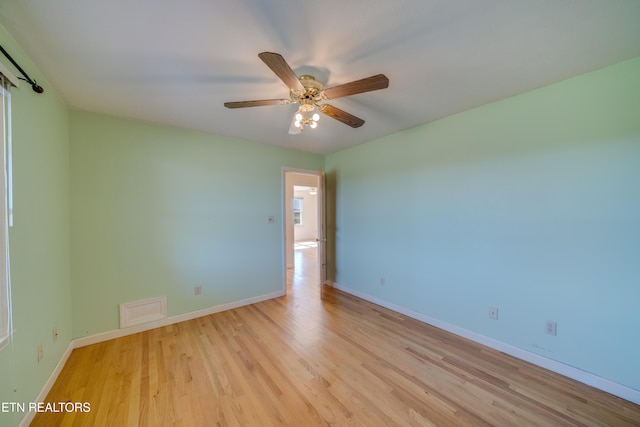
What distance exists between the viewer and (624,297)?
1698 mm

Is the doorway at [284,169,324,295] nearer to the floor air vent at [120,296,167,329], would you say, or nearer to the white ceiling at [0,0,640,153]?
the floor air vent at [120,296,167,329]

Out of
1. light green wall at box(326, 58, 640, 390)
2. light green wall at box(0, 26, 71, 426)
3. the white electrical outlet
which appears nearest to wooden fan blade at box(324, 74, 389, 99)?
light green wall at box(326, 58, 640, 390)

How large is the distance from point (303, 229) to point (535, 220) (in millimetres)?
8552

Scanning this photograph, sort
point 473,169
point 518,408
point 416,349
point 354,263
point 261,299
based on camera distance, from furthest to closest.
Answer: point 354,263
point 261,299
point 473,169
point 416,349
point 518,408

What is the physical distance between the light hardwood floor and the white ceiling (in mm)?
2471

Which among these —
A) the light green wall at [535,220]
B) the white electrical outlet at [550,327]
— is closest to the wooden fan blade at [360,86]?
the light green wall at [535,220]

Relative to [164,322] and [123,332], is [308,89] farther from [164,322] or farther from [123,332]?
[123,332]

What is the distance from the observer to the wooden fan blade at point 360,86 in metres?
1.43

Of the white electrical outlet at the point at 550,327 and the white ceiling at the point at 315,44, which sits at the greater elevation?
the white ceiling at the point at 315,44

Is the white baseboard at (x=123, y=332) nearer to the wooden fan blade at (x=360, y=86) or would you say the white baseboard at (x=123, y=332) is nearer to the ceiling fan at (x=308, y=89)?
the ceiling fan at (x=308, y=89)

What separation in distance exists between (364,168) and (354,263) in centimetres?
162

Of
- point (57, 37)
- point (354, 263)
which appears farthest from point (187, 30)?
point (354, 263)

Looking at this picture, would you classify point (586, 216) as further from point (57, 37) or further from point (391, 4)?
point (57, 37)

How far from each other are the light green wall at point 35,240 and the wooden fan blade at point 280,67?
1.54 meters
